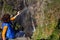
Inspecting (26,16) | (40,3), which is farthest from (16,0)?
(40,3)

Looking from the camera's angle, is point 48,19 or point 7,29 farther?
point 7,29

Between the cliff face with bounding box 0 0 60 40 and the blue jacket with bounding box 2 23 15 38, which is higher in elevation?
the cliff face with bounding box 0 0 60 40

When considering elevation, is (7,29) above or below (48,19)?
below

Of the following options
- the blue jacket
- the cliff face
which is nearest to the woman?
the blue jacket

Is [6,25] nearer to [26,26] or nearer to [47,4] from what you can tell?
[47,4]

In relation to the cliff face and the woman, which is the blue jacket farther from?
the cliff face

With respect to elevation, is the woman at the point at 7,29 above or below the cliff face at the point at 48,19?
below

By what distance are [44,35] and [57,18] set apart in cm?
43

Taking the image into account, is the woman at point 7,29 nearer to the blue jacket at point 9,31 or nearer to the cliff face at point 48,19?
the blue jacket at point 9,31

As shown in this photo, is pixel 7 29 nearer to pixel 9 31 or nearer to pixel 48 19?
pixel 9 31

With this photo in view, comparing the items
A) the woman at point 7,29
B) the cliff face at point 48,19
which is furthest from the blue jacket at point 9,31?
the cliff face at point 48,19

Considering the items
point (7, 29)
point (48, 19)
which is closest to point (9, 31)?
point (7, 29)

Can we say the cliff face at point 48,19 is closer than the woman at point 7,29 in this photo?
Yes

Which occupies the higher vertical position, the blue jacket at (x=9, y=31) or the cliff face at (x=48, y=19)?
the cliff face at (x=48, y=19)
